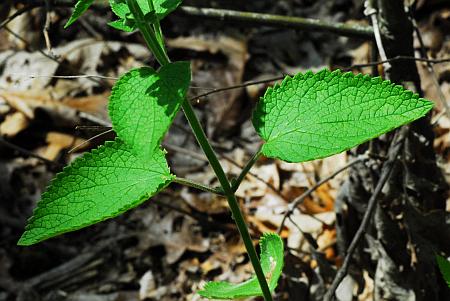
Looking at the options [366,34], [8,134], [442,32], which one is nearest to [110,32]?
[8,134]

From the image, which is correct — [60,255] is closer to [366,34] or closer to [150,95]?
[366,34]

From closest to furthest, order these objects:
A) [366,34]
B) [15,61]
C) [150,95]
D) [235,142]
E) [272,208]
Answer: [150,95] < [366,34] < [272,208] < [235,142] < [15,61]

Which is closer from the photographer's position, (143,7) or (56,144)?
(143,7)

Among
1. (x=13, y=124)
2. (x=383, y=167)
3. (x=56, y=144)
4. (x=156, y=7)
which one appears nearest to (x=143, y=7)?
(x=156, y=7)

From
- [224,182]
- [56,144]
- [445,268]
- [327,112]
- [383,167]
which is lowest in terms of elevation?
[445,268]

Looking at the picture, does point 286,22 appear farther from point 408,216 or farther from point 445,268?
point 445,268
